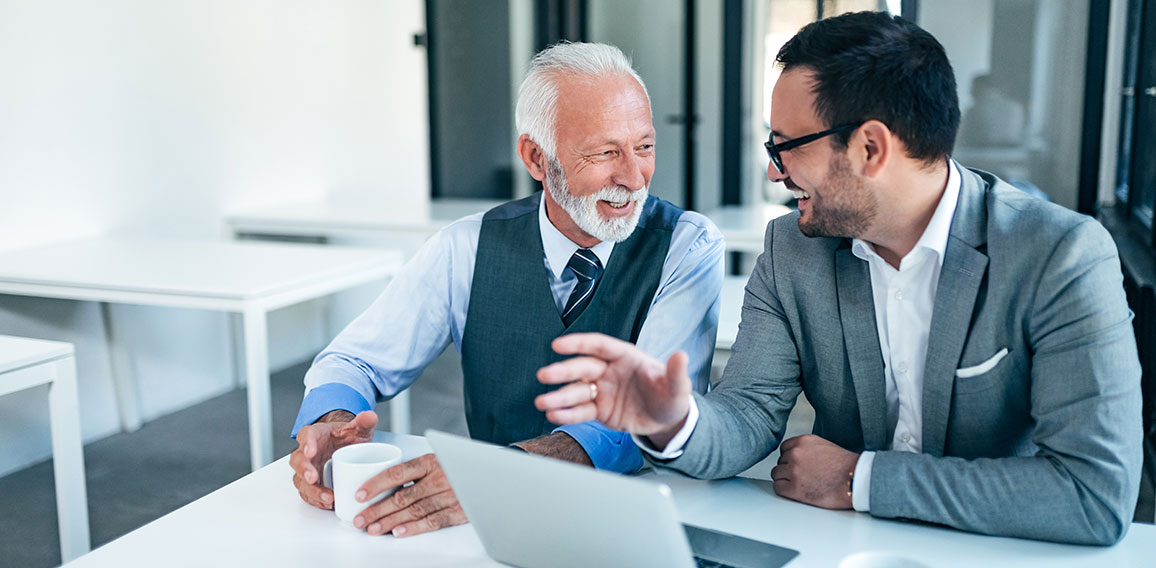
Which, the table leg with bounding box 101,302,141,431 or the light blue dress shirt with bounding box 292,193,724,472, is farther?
the table leg with bounding box 101,302,141,431

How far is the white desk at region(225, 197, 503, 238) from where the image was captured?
3.59 meters

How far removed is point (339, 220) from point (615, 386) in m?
2.79

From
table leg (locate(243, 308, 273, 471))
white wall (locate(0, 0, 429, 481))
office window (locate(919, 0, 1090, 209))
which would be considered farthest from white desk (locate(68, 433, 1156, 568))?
office window (locate(919, 0, 1090, 209))

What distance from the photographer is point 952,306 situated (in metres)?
1.21

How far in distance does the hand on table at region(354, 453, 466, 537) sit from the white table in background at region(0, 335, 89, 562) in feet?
4.28

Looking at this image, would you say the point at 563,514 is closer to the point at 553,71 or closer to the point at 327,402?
the point at 327,402

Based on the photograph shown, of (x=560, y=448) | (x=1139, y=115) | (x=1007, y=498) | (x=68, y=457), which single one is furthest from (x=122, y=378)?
(x=1139, y=115)

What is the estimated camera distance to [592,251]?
5.57ft

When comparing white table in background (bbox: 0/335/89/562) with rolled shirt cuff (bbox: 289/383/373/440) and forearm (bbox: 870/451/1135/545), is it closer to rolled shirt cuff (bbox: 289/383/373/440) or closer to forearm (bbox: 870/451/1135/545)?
rolled shirt cuff (bbox: 289/383/373/440)

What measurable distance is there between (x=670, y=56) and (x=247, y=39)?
7.07 ft

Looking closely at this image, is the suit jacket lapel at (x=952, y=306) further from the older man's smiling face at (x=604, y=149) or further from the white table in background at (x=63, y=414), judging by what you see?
the white table in background at (x=63, y=414)

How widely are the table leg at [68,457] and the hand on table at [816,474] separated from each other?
5.35ft

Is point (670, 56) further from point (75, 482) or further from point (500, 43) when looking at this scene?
point (75, 482)

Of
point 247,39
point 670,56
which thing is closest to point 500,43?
point 670,56
